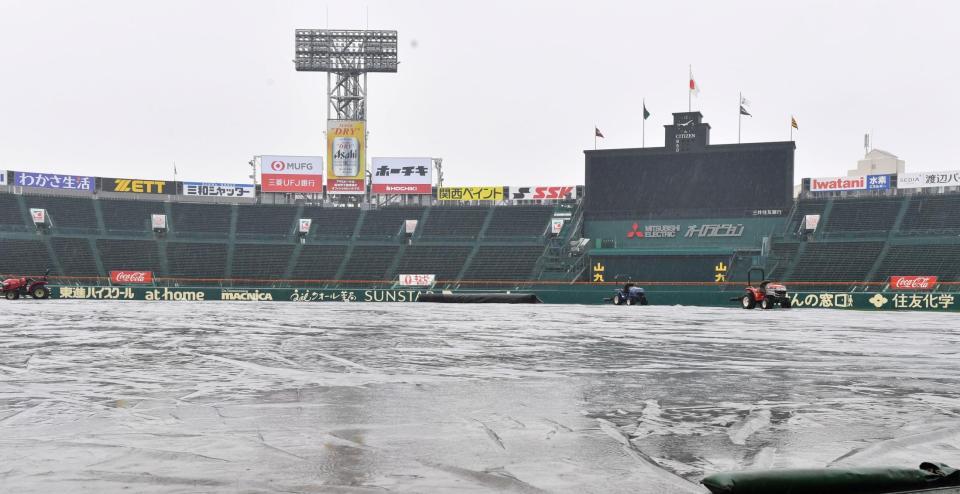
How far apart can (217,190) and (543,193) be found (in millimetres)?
31542

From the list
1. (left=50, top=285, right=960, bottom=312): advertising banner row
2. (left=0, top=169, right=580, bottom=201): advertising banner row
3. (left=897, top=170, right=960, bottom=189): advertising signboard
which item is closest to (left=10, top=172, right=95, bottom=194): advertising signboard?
(left=0, top=169, right=580, bottom=201): advertising banner row

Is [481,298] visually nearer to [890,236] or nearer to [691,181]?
[691,181]

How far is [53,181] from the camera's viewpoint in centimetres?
7375

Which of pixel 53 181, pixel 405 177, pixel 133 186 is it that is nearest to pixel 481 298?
pixel 405 177

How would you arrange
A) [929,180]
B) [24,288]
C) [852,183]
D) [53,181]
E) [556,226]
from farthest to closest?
1. [53,181]
2. [556,226]
3. [852,183]
4. [929,180]
5. [24,288]

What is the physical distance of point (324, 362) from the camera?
15180 millimetres

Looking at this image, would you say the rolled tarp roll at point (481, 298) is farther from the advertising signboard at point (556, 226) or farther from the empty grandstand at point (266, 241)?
the advertising signboard at point (556, 226)

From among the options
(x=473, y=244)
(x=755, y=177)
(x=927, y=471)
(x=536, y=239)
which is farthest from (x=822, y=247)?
(x=927, y=471)

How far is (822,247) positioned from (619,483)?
202ft

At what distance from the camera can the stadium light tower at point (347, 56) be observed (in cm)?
7925

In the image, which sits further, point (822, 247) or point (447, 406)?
point (822, 247)

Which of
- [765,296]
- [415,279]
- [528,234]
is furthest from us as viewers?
[528,234]

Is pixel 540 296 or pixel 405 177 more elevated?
pixel 405 177

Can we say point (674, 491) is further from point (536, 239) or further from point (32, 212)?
point (32, 212)
